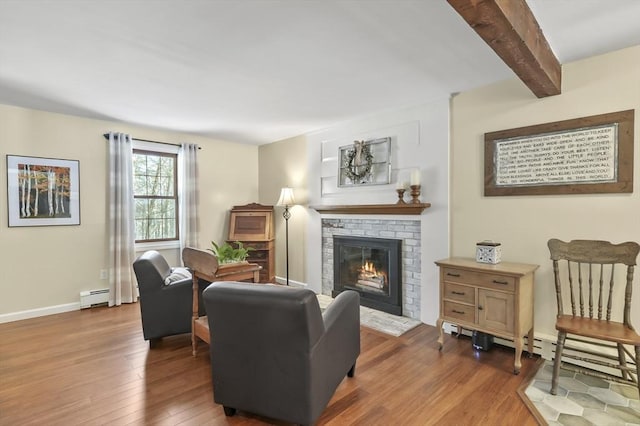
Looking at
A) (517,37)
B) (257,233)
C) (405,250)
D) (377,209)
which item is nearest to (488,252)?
(405,250)

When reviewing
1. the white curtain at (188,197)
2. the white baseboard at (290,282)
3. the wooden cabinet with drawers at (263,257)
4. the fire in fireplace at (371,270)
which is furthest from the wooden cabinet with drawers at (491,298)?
the white curtain at (188,197)

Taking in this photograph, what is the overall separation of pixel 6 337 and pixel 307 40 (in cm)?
399

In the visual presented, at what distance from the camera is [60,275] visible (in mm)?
3828

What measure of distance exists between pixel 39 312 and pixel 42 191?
1.43 metres

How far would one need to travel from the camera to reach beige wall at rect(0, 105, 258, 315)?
3529 millimetres

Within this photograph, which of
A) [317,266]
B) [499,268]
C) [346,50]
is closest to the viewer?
[346,50]

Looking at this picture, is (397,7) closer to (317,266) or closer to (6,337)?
(317,266)

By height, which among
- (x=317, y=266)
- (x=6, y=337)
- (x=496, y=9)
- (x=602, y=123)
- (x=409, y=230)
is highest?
(x=496, y=9)

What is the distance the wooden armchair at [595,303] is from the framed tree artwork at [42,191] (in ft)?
16.8

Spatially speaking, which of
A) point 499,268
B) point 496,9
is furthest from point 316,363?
point 496,9

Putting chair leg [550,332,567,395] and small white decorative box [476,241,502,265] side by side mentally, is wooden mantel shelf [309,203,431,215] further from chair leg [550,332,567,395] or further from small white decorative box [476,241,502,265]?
chair leg [550,332,567,395]

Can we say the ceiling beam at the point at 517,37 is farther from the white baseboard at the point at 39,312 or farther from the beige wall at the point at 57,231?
the white baseboard at the point at 39,312

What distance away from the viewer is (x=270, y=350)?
5.50 feet

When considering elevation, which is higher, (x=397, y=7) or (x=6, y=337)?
(x=397, y=7)
